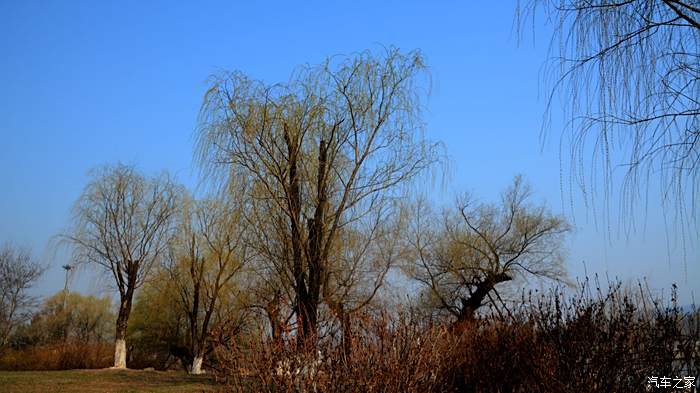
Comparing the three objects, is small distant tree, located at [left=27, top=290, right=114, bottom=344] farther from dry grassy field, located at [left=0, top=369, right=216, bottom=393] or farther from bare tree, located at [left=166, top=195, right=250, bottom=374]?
dry grassy field, located at [left=0, top=369, right=216, bottom=393]

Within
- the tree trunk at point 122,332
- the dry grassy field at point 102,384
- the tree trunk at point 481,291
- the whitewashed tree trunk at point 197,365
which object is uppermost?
the tree trunk at point 481,291

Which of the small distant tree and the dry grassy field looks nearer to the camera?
the dry grassy field

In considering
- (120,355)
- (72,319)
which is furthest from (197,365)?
Answer: (72,319)

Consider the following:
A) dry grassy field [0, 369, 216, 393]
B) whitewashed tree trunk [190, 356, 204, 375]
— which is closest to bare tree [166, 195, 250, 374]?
whitewashed tree trunk [190, 356, 204, 375]

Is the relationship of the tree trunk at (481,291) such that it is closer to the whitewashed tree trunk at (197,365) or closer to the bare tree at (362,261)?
the bare tree at (362,261)

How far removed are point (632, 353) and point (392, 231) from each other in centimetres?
1082

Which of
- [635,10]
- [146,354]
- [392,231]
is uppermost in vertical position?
[392,231]

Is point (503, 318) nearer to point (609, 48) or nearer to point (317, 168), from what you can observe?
point (609, 48)

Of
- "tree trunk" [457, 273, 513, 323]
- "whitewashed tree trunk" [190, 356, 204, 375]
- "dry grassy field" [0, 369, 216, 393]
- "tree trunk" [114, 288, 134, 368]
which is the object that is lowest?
"dry grassy field" [0, 369, 216, 393]

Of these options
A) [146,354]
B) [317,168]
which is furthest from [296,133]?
[146,354]

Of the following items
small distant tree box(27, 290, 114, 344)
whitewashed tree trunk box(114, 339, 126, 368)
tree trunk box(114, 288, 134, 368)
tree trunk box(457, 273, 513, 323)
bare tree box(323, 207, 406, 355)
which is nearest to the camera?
bare tree box(323, 207, 406, 355)

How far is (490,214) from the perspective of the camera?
28750 mm

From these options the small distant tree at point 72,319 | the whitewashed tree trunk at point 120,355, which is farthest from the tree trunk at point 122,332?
the small distant tree at point 72,319

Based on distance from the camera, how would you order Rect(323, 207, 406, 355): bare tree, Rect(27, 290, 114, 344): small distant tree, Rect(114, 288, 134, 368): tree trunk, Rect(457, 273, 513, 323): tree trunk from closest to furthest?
Rect(323, 207, 406, 355): bare tree < Rect(457, 273, 513, 323): tree trunk < Rect(114, 288, 134, 368): tree trunk < Rect(27, 290, 114, 344): small distant tree
